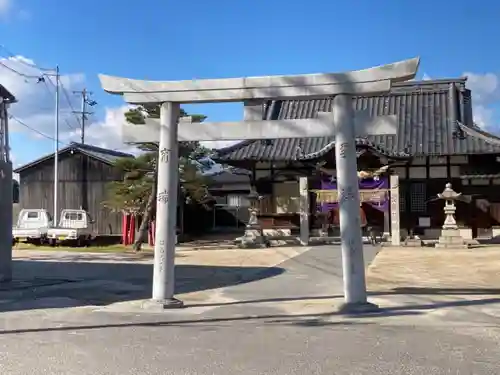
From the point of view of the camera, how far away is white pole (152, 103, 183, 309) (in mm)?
10312

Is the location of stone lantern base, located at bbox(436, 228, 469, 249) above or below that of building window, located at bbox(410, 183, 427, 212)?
below

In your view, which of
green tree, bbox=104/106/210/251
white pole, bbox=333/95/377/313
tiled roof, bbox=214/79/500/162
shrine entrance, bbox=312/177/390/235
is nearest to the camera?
white pole, bbox=333/95/377/313

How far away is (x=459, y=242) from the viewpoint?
23.2 meters

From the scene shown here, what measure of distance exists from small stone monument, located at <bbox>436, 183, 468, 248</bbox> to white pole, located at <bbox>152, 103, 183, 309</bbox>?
15628 millimetres

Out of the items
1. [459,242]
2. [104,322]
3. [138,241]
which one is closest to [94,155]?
[138,241]

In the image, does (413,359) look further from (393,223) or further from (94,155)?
(94,155)

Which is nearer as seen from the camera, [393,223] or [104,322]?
[104,322]

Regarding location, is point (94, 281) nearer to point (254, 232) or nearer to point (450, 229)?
point (254, 232)

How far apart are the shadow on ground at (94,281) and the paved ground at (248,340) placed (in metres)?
1.30

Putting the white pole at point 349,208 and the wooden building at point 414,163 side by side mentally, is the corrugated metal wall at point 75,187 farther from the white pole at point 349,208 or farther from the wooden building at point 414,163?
the white pole at point 349,208

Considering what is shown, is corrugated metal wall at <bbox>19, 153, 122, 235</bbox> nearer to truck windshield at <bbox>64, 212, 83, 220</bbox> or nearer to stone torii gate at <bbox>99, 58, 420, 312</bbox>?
truck windshield at <bbox>64, 212, 83, 220</bbox>

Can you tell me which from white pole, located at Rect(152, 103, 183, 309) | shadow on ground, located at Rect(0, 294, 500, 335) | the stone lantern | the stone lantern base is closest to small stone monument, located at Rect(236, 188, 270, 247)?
the stone lantern

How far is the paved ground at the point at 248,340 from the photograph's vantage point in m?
6.12

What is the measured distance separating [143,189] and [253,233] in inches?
203
